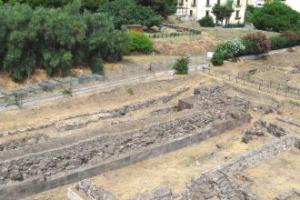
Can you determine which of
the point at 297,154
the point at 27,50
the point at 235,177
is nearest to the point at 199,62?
the point at 27,50

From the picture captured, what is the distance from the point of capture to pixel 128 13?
4631cm

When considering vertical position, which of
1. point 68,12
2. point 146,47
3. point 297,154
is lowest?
point 297,154

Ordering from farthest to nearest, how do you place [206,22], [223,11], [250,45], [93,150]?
[223,11]
[206,22]
[250,45]
[93,150]

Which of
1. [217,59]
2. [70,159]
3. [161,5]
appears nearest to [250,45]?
[217,59]

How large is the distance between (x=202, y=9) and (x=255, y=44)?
76.3ft

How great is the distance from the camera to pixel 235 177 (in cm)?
1967

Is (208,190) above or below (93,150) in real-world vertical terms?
below

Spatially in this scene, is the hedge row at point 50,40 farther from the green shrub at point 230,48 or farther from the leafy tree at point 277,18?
the leafy tree at point 277,18

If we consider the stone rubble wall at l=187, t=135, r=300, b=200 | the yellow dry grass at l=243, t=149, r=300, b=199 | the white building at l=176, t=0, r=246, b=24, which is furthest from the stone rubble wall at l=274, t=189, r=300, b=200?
the white building at l=176, t=0, r=246, b=24

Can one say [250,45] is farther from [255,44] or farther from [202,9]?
[202,9]

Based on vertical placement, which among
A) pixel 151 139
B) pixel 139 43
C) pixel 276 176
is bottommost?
pixel 276 176

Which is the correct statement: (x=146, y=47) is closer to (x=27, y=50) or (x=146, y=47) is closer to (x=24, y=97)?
(x=27, y=50)

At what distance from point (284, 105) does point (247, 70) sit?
33.2 ft

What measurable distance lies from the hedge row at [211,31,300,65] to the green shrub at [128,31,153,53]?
6005 millimetres
